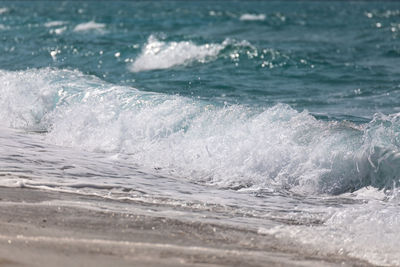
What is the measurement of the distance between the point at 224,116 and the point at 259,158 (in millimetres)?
1373

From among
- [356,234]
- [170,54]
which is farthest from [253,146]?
[170,54]

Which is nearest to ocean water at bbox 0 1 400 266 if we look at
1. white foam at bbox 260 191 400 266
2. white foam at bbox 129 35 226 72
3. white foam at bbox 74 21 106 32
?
white foam at bbox 260 191 400 266

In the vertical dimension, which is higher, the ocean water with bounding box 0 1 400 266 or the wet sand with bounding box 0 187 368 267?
the wet sand with bounding box 0 187 368 267

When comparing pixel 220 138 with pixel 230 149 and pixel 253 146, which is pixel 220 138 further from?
pixel 253 146

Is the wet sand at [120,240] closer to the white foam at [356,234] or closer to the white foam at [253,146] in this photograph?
the white foam at [356,234]

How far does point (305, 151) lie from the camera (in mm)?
7355

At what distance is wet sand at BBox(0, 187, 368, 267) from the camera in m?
4.17

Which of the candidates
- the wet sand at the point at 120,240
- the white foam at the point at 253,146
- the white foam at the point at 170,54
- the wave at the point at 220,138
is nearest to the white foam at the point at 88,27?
the white foam at the point at 170,54

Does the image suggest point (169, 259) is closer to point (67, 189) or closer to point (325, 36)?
point (67, 189)

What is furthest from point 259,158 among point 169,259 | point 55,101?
point 55,101

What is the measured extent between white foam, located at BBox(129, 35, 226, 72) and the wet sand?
39.6ft

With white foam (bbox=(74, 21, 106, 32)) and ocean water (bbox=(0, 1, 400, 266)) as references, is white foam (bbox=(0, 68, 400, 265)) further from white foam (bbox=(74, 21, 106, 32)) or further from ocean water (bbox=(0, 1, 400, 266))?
white foam (bbox=(74, 21, 106, 32))

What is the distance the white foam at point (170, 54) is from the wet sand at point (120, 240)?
475 inches

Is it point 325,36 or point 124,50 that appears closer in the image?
point 124,50
